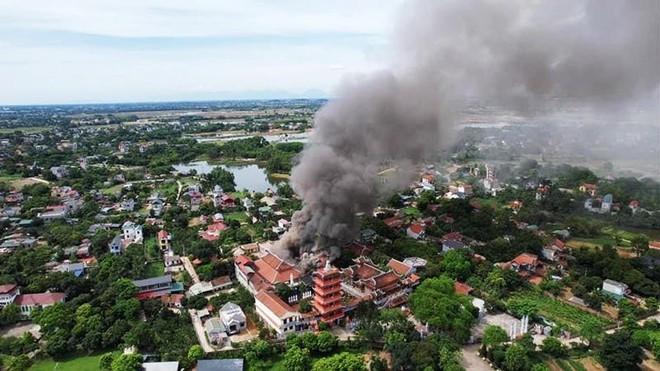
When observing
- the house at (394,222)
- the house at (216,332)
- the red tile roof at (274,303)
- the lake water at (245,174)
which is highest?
the red tile roof at (274,303)

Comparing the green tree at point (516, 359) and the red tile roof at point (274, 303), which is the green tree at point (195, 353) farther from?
the green tree at point (516, 359)

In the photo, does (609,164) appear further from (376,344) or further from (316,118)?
(376,344)

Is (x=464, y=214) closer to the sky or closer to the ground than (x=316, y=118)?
closer to the ground

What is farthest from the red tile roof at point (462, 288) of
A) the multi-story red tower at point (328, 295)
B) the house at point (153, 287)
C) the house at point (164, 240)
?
the house at point (164, 240)

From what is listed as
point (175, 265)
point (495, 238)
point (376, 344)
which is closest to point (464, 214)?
point (495, 238)

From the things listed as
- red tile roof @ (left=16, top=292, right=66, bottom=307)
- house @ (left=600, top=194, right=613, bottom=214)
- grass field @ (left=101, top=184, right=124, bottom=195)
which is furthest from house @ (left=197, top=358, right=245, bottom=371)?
grass field @ (left=101, top=184, right=124, bottom=195)

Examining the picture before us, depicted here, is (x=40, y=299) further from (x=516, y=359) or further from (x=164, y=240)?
(x=516, y=359)
